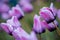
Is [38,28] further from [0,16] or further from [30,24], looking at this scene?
[0,16]

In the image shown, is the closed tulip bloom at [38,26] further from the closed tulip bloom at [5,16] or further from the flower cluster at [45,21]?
the closed tulip bloom at [5,16]

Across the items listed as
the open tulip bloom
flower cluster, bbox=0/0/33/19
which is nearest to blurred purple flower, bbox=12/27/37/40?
the open tulip bloom

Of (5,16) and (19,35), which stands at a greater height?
(5,16)

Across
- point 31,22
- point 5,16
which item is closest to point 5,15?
point 5,16

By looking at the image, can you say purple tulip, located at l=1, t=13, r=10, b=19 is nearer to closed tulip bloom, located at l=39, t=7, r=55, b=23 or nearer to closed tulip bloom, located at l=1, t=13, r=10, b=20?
closed tulip bloom, located at l=1, t=13, r=10, b=20

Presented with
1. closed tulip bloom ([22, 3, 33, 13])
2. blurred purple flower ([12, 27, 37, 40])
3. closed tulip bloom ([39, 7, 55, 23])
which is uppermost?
closed tulip bloom ([22, 3, 33, 13])

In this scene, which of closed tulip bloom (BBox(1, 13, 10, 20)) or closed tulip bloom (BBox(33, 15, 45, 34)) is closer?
closed tulip bloom (BBox(33, 15, 45, 34))

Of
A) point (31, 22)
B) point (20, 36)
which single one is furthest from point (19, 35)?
point (31, 22)

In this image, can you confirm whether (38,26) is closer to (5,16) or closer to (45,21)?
(45,21)

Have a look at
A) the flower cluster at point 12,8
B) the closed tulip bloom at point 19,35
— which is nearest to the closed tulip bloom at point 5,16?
the flower cluster at point 12,8

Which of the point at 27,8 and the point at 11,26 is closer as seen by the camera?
the point at 11,26

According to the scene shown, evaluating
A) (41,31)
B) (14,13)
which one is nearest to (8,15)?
(14,13)
